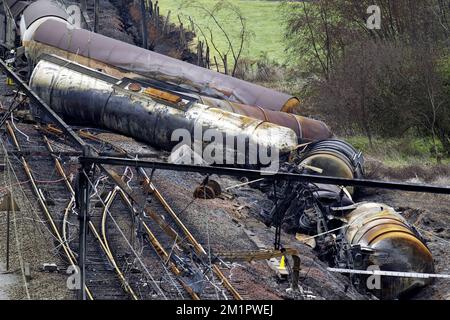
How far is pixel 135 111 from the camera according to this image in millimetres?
26312

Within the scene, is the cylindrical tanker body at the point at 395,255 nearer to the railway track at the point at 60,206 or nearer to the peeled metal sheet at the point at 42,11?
the railway track at the point at 60,206

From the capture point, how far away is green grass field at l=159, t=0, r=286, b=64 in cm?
5394

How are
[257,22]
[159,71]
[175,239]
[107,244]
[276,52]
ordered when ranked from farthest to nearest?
[257,22] → [276,52] → [159,71] → [107,244] → [175,239]

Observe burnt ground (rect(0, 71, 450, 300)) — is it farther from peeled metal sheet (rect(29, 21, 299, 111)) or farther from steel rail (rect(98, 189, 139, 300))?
peeled metal sheet (rect(29, 21, 299, 111))

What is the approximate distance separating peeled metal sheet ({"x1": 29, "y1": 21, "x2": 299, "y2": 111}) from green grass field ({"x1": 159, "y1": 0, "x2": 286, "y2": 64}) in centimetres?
2071

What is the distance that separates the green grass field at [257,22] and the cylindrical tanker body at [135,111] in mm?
24020

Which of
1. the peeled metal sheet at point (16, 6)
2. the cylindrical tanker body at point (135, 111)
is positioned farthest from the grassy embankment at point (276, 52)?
the peeled metal sheet at point (16, 6)

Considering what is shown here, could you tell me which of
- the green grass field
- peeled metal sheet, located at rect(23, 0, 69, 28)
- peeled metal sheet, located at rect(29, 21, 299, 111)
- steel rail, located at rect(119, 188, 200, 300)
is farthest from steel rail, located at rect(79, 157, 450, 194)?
the green grass field

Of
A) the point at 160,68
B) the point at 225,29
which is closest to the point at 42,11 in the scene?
the point at 160,68

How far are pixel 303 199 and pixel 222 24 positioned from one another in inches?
1534

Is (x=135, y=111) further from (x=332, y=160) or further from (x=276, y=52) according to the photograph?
(x=276, y=52)

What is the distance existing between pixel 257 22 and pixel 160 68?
34398 millimetres
